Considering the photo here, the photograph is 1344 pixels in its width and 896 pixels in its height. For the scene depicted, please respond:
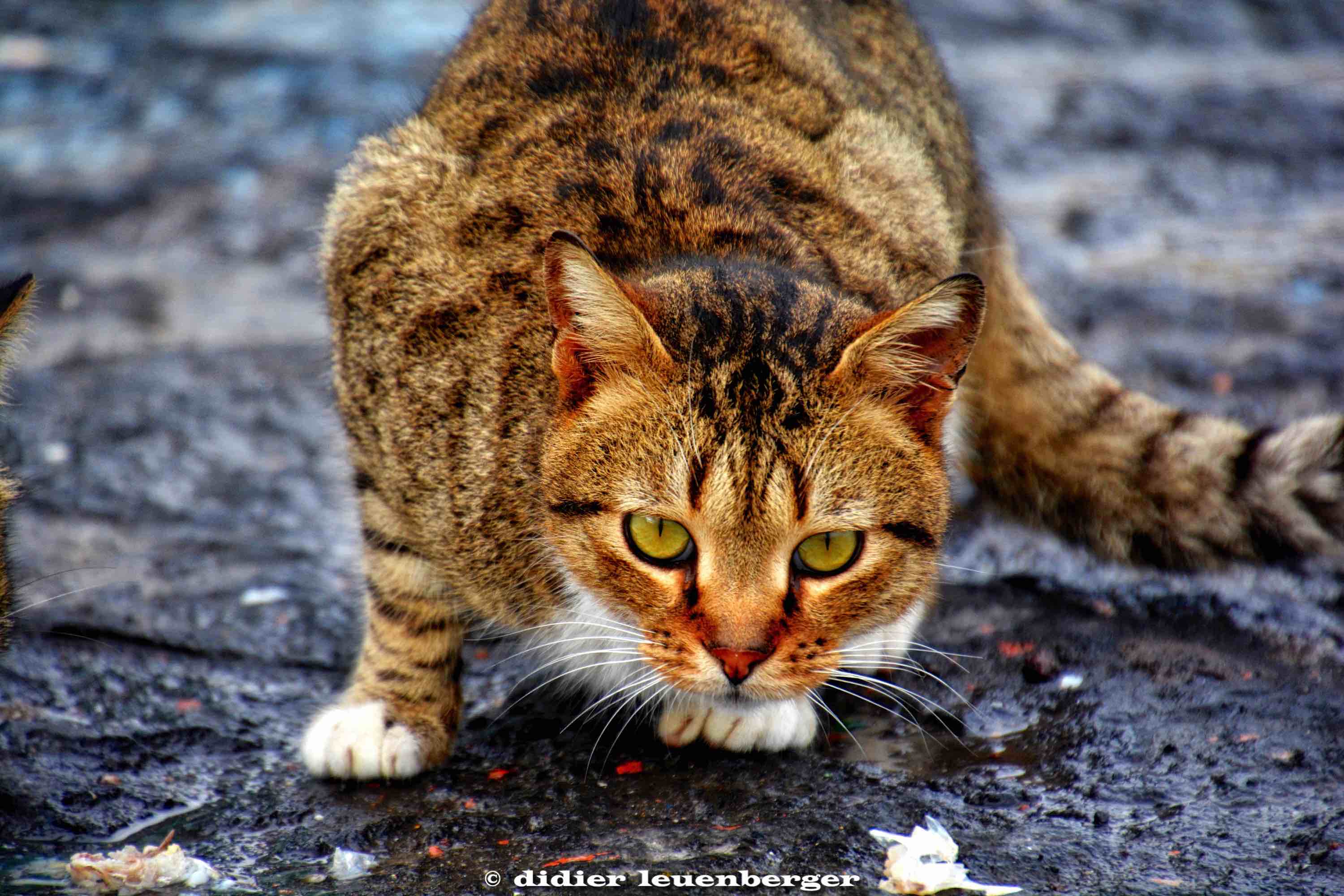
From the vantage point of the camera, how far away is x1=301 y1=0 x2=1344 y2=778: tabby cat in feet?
9.36

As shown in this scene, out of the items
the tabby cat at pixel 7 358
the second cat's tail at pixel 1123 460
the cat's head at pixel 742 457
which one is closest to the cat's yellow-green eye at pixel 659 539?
the cat's head at pixel 742 457

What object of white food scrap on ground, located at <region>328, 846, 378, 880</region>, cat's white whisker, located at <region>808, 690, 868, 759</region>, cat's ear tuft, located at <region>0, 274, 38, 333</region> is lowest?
white food scrap on ground, located at <region>328, 846, 378, 880</region>

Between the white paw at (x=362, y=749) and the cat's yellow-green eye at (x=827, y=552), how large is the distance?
114 centimetres

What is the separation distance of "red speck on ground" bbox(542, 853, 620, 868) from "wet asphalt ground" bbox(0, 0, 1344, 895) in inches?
0.5

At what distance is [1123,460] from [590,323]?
191 centimetres

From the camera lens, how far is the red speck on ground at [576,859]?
2883mm

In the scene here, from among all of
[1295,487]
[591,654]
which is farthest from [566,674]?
[1295,487]

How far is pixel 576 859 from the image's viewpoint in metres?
2.90

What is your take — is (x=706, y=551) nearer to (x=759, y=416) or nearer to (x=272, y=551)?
(x=759, y=416)

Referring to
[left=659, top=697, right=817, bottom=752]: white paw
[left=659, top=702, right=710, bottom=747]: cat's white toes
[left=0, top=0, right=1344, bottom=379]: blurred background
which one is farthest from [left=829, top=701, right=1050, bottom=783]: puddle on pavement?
[left=0, top=0, right=1344, bottom=379]: blurred background

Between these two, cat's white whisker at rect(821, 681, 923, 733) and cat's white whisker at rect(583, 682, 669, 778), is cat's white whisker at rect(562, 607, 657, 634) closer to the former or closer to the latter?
cat's white whisker at rect(583, 682, 669, 778)

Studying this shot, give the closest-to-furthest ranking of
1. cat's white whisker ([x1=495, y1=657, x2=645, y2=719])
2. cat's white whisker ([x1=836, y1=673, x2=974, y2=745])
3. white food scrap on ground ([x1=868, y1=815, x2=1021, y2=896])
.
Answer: white food scrap on ground ([x1=868, y1=815, x2=1021, y2=896]), cat's white whisker ([x1=495, y1=657, x2=645, y2=719]), cat's white whisker ([x1=836, y1=673, x2=974, y2=745])

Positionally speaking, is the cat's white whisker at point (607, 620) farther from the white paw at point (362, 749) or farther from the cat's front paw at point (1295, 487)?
the cat's front paw at point (1295, 487)

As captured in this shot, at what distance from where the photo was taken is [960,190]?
427cm
